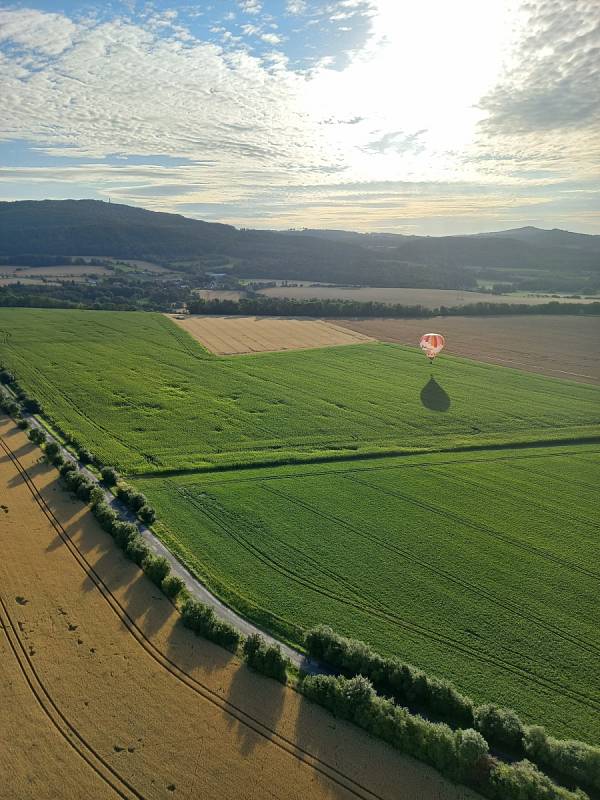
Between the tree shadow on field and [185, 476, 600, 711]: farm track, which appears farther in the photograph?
[185, 476, 600, 711]: farm track

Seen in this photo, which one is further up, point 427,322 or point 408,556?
point 427,322

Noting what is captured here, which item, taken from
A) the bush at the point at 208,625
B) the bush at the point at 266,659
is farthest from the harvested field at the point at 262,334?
the bush at the point at 266,659

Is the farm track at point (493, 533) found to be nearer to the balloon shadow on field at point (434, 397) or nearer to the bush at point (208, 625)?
the bush at point (208, 625)

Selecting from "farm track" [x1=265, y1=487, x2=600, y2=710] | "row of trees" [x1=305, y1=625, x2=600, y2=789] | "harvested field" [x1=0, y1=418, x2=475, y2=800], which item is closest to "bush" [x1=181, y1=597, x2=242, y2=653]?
"harvested field" [x1=0, y1=418, x2=475, y2=800]

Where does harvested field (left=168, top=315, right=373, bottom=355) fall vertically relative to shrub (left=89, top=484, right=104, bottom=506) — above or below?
above

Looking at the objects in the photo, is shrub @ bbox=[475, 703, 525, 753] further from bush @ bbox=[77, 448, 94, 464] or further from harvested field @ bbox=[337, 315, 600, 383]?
harvested field @ bbox=[337, 315, 600, 383]

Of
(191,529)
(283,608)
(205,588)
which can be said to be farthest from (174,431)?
(283,608)

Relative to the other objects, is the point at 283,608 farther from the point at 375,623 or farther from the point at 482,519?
the point at 482,519
